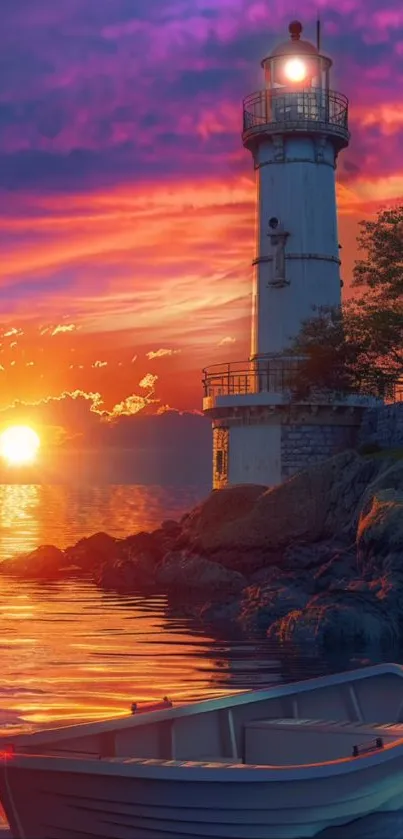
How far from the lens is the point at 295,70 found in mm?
49312

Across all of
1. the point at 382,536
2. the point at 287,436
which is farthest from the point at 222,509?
the point at 382,536

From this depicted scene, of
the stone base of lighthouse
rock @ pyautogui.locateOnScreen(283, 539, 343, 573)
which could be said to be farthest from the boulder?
the stone base of lighthouse

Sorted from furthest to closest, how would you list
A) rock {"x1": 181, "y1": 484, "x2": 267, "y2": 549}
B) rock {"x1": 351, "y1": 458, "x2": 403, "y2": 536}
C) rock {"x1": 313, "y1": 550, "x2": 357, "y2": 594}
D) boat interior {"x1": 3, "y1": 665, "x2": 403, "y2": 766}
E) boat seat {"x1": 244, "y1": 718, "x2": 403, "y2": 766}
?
rock {"x1": 181, "y1": 484, "x2": 267, "y2": 549} < rock {"x1": 351, "y1": 458, "x2": 403, "y2": 536} < rock {"x1": 313, "y1": 550, "x2": 357, "y2": 594} < boat seat {"x1": 244, "y1": 718, "x2": 403, "y2": 766} < boat interior {"x1": 3, "y1": 665, "x2": 403, "y2": 766}

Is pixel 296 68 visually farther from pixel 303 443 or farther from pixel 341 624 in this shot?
pixel 341 624

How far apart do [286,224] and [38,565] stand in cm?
1818

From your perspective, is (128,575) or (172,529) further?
(172,529)

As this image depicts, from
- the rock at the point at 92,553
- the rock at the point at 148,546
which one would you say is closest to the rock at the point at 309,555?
the rock at the point at 148,546

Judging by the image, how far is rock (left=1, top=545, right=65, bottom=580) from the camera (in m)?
43.3

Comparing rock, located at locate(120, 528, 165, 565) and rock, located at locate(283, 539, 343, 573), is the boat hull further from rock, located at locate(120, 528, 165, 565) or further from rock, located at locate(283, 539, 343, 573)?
rock, located at locate(120, 528, 165, 565)

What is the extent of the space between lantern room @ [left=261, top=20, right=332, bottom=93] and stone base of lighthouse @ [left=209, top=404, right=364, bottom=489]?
46.7ft

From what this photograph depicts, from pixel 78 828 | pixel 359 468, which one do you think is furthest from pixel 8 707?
pixel 359 468

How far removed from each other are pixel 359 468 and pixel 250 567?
4810mm

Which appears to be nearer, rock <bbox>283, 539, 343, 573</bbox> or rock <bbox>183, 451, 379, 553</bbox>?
rock <bbox>283, 539, 343, 573</bbox>

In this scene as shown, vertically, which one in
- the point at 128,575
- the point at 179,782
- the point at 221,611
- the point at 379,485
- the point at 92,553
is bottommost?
the point at 179,782
